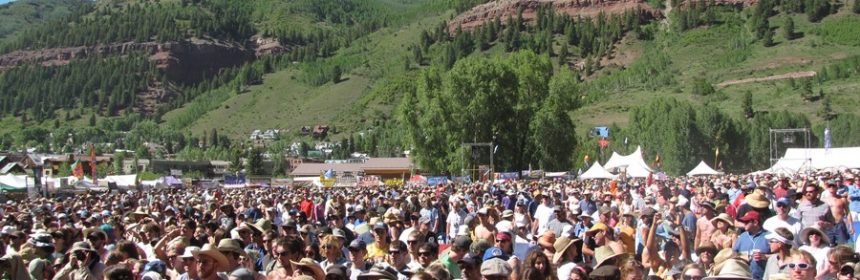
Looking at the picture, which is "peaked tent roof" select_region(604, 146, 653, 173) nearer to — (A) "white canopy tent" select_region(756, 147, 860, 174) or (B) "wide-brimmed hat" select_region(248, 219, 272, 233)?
(A) "white canopy tent" select_region(756, 147, 860, 174)

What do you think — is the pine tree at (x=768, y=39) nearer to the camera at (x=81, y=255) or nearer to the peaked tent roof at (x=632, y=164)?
the peaked tent roof at (x=632, y=164)

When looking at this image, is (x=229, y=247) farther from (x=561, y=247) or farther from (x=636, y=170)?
(x=636, y=170)

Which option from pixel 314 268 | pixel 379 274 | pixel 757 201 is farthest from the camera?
pixel 757 201

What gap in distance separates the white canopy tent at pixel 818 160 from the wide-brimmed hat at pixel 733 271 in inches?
1586

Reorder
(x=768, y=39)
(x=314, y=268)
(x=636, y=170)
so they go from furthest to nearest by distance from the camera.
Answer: (x=768, y=39)
(x=636, y=170)
(x=314, y=268)

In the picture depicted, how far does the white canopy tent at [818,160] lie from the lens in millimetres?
44938

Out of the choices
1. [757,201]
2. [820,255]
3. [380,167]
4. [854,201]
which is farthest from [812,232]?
[380,167]

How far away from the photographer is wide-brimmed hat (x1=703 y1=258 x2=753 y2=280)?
6.04m

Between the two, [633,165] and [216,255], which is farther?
[633,165]

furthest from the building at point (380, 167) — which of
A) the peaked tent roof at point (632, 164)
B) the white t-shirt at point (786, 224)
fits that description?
the white t-shirt at point (786, 224)

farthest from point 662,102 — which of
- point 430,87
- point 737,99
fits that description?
point 430,87

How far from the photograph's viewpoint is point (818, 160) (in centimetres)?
4778

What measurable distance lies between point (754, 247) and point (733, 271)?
3079mm

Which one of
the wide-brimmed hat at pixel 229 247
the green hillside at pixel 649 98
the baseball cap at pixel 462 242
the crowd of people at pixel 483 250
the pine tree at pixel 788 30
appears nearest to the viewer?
the crowd of people at pixel 483 250
